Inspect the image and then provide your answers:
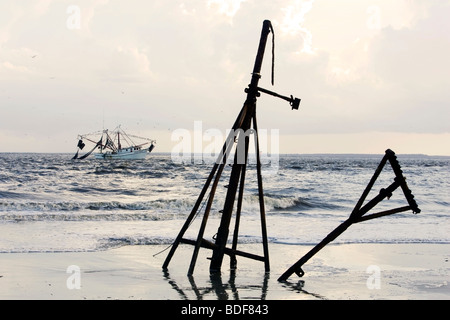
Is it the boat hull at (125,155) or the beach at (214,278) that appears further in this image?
the boat hull at (125,155)

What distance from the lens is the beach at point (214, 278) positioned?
28.0 ft

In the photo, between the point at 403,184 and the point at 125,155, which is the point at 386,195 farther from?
the point at 125,155

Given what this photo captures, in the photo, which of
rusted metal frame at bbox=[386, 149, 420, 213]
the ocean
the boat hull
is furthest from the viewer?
the boat hull

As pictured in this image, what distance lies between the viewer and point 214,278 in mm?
9734

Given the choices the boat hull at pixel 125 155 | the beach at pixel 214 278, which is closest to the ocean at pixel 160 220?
the beach at pixel 214 278

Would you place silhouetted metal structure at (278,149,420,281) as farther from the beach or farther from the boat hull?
the boat hull

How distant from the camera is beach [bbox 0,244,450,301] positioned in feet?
28.0

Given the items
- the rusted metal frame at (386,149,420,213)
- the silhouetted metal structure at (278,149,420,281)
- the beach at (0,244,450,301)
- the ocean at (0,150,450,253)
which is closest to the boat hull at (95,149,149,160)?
the ocean at (0,150,450,253)

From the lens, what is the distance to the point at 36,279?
30.9 feet

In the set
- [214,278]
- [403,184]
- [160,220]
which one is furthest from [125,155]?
[403,184]

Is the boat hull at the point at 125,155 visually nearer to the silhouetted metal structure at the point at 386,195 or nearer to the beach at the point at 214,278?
the beach at the point at 214,278

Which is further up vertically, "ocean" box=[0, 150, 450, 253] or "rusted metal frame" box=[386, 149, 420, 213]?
"rusted metal frame" box=[386, 149, 420, 213]
